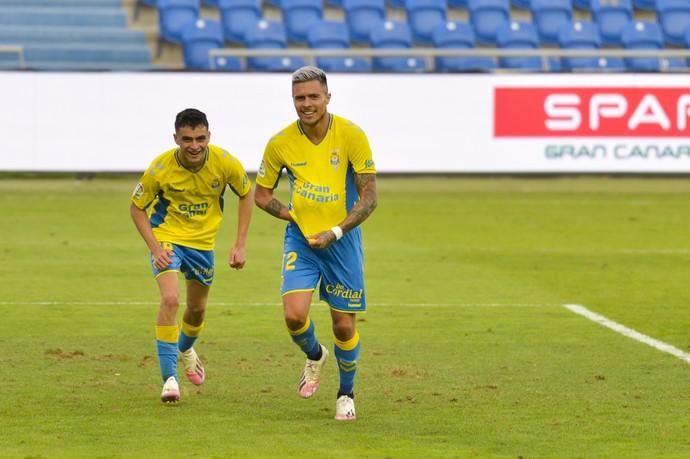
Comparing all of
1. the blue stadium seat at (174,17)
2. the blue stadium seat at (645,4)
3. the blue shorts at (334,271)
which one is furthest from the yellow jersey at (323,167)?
the blue stadium seat at (645,4)

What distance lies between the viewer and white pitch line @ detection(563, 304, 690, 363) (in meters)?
11.2

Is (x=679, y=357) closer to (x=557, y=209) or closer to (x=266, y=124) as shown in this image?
(x=557, y=209)

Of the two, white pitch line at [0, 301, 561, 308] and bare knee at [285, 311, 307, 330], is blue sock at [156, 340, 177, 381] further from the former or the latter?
white pitch line at [0, 301, 561, 308]

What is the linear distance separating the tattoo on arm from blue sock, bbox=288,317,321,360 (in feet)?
2.42

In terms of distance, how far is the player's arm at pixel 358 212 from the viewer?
27.8 ft

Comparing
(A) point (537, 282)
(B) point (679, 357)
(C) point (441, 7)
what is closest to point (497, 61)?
(C) point (441, 7)

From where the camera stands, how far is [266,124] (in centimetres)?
2511

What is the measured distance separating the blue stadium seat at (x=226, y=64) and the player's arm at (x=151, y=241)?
16028 millimetres

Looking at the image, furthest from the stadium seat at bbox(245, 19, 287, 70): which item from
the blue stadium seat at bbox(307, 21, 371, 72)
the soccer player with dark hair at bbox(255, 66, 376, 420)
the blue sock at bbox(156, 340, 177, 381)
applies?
the soccer player with dark hair at bbox(255, 66, 376, 420)

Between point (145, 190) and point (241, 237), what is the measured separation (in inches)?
26.2

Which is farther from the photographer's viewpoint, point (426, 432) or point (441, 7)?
point (441, 7)

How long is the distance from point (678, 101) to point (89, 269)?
12.5 m

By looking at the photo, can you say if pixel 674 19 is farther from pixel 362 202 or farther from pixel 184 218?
pixel 362 202

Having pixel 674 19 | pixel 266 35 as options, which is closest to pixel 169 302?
pixel 266 35
